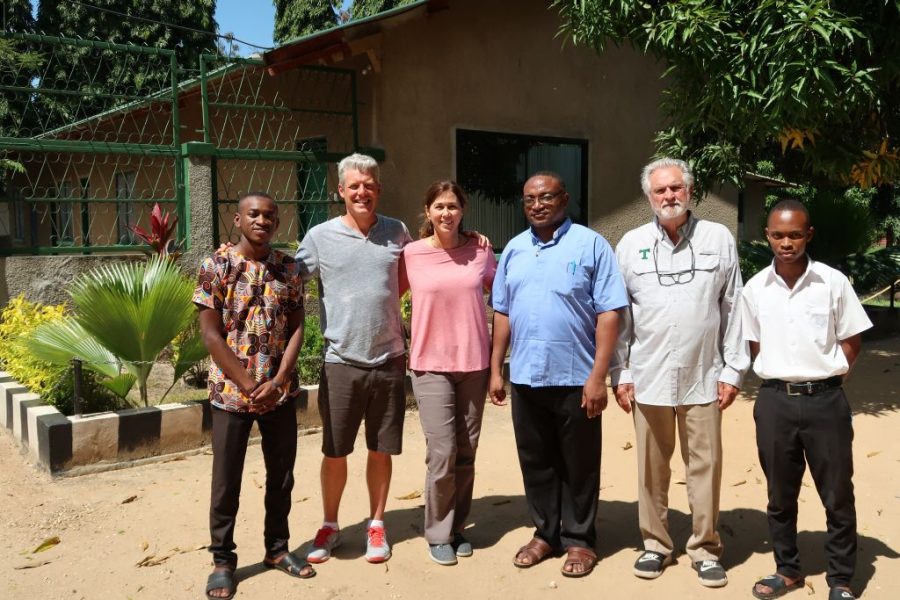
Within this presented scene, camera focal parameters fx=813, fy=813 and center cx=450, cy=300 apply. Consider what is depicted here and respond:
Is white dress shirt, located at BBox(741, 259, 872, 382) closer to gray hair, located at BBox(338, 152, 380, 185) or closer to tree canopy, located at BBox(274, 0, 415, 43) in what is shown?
gray hair, located at BBox(338, 152, 380, 185)

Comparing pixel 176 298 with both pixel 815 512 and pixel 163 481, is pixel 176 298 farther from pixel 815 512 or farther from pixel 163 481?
pixel 815 512

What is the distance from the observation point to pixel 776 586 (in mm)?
3449

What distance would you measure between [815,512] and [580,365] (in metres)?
1.85

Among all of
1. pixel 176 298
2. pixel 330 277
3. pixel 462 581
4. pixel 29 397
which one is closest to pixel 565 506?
pixel 462 581

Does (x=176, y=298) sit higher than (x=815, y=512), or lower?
higher

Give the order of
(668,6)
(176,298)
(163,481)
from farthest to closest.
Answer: (668,6) → (176,298) → (163,481)

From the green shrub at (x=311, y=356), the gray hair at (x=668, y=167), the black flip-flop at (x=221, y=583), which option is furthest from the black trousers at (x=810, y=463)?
the green shrub at (x=311, y=356)

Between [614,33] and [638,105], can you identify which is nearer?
[614,33]

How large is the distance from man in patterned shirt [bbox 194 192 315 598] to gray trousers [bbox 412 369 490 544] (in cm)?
66

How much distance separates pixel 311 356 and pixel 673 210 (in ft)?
13.1

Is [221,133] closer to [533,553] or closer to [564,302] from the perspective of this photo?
[564,302]

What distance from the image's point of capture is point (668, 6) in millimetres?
6430

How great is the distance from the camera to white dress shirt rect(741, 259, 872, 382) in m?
3.37

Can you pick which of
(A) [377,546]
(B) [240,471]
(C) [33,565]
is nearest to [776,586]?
(A) [377,546]
